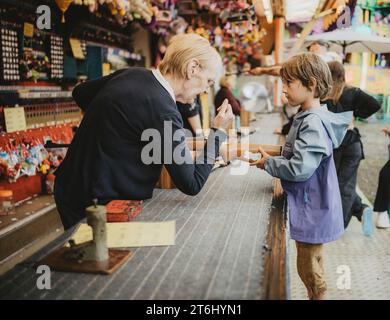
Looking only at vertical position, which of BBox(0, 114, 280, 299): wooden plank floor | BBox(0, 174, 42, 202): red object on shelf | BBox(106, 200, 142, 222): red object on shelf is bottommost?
BBox(0, 174, 42, 202): red object on shelf

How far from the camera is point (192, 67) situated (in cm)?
170

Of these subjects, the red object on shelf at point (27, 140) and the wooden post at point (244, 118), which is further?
the wooden post at point (244, 118)

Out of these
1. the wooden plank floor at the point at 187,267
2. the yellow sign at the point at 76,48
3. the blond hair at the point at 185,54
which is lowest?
the wooden plank floor at the point at 187,267

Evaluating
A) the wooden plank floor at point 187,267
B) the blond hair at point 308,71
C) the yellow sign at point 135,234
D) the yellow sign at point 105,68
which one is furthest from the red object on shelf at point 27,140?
the blond hair at point 308,71

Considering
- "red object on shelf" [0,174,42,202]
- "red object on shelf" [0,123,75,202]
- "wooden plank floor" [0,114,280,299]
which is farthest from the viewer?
"red object on shelf" [0,174,42,202]

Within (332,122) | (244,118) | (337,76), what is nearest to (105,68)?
(244,118)

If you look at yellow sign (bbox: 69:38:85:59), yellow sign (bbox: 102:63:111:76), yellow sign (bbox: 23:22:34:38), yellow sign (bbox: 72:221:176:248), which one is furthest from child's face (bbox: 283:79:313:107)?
yellow sign (bbox: 102:63:111:76)

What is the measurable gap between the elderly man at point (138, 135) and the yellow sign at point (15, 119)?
86.7 inches

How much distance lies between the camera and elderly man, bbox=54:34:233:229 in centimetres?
163

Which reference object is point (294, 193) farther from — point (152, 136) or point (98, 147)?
point (98, 147)

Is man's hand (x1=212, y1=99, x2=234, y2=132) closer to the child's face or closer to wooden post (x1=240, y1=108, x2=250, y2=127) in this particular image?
Result: the child's face

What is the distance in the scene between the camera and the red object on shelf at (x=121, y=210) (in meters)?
1.80

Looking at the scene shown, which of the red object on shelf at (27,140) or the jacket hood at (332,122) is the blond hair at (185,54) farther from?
the red object on shelf at (27,140)
